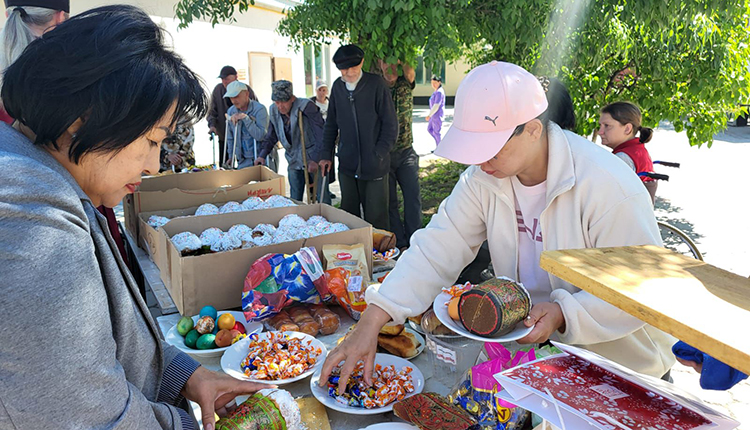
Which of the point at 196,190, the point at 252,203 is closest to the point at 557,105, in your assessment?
the point at 252,203

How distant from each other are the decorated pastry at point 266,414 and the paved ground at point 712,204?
199 cm

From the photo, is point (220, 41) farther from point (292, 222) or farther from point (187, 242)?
point (187, 242)

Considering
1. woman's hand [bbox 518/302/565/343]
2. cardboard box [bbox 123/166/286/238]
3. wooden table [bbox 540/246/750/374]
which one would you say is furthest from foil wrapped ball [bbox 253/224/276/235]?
wooden table [bbox 540/246/750/374]

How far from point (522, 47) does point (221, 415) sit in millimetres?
4456

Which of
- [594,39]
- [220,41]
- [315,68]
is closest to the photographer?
[594,39]

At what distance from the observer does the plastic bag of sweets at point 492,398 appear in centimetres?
123

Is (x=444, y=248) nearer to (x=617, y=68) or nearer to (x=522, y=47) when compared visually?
(x=522, y=47)

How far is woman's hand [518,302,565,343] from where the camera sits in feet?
4.31

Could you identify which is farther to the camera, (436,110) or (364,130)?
(436,110)

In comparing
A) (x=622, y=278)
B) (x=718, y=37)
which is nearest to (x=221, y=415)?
(x=622, y=278)

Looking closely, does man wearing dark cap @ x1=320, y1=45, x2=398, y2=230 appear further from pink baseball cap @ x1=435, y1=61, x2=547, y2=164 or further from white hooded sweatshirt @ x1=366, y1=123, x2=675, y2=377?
pink baseball cap @ x1=435, y1=61, x2=547, y2=164

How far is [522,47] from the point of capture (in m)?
4.91

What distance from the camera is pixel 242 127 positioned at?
19.4 feet

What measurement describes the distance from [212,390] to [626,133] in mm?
3821
